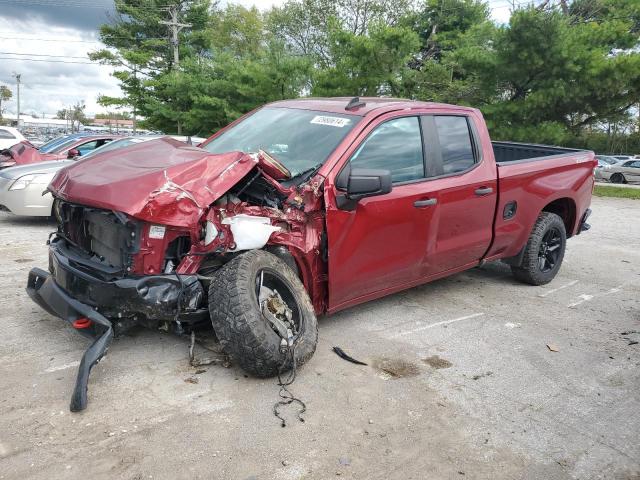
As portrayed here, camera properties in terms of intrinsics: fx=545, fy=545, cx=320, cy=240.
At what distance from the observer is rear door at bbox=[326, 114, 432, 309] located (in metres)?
3.93

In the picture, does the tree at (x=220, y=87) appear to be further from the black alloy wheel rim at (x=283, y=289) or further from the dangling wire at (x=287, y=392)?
the dangling wire at (x=287, y=392)

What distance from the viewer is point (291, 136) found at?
433 cm

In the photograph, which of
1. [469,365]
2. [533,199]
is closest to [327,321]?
[469,365]

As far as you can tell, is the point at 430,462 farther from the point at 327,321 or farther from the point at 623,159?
the point at 623,159

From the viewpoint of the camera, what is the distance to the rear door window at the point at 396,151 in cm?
411

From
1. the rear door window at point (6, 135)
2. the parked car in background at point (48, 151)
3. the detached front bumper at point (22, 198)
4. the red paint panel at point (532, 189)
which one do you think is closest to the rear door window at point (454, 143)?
the red paint panel at point (532, 189)

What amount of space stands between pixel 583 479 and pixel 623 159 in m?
31.6

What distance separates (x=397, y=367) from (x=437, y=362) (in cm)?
34

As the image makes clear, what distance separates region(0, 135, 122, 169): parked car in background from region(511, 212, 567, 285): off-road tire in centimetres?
836

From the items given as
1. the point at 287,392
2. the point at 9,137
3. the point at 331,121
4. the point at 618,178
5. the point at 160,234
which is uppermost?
the point at 331,121

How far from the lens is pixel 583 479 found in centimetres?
270

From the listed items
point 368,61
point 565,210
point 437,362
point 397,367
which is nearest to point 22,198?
point 397,367

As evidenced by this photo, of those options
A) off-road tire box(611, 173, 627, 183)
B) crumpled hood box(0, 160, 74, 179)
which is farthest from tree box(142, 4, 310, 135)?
off-road tire box(611, 173, 627, 183)

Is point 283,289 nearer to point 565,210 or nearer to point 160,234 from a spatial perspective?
point 160,234
